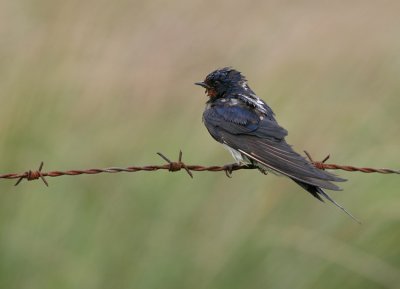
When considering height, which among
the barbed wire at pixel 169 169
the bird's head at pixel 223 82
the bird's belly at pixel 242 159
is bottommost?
the barbed wire at pixel 169 169

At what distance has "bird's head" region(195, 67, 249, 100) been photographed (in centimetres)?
446

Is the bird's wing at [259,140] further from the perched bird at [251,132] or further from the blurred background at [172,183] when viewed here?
the blurred background at [172,183]

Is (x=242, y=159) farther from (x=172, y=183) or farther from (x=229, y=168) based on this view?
(x=172, y=183)

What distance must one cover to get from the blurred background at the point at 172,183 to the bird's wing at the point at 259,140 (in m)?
0.13

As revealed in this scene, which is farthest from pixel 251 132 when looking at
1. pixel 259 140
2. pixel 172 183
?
pixel 172 183

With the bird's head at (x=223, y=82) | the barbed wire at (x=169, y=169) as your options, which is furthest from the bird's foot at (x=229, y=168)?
the bird's head at (x=223, y=82)

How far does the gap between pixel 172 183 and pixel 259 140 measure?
40 centimetres

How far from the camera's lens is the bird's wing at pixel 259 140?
3.33m

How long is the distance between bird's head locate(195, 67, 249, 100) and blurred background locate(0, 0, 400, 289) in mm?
119

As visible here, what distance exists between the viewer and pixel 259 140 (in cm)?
382

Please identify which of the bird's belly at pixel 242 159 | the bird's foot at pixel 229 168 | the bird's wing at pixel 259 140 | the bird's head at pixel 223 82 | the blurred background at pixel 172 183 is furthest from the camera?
the bird's head at pixel 223 82

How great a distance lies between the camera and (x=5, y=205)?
147 inches

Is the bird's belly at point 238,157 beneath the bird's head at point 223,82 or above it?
beneath

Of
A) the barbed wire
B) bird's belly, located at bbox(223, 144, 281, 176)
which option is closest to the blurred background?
bird's belly, located at bbox(223, 144, 281, 176)
